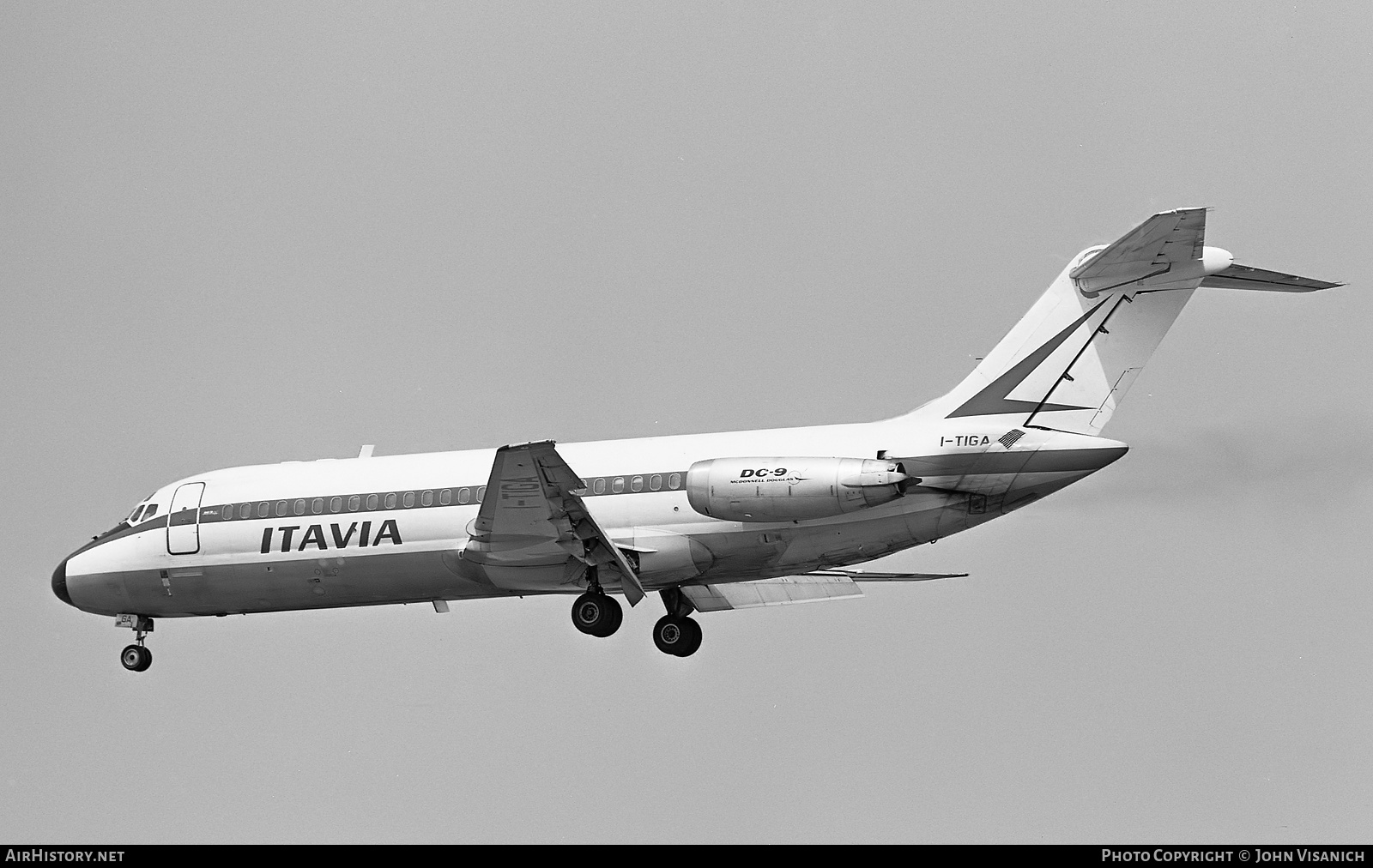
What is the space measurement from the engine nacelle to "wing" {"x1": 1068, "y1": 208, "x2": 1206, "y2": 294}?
158 inches

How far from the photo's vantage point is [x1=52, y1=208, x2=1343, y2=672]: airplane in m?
27.9

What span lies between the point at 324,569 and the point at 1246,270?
1580 centimetres

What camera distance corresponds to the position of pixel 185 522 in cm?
3409

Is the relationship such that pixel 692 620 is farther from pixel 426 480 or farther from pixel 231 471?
pixel 231 471

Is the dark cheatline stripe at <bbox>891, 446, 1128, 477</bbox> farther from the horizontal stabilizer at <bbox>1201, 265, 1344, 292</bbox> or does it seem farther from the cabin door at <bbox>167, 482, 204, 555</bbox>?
the cabin door at <bbox>167, 482, 204, 555</bbox>

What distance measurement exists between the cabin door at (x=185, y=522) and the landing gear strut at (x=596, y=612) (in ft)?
24.6

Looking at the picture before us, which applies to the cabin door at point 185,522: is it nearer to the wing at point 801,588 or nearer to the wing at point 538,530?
the wing at point 538,530

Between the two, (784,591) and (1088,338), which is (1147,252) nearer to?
(1088,338)

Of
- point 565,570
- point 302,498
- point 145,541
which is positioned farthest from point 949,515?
point 145,541

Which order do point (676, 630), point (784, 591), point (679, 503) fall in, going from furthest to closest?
1. point (784, 591)
2. point (676, 630)
3. point (679, 503)

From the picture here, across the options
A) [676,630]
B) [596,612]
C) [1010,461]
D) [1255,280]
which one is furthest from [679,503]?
[1255,280]

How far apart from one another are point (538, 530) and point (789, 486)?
14.6 feet

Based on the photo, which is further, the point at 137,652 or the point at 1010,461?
the point at 137,652

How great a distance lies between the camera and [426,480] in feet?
106
